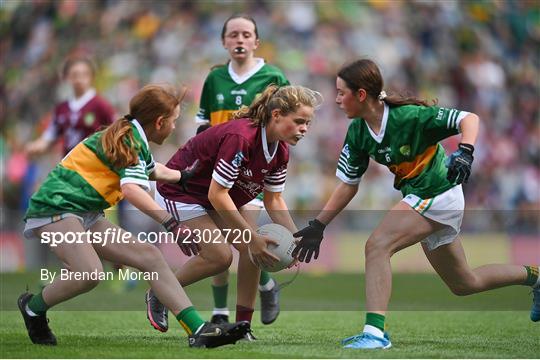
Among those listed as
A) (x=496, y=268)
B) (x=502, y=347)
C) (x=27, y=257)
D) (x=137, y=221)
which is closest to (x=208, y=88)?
(x=496, y=268)

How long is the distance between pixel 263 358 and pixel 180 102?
1.68 meters

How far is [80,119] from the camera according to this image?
34.2 ft

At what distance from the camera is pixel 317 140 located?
17.1 m

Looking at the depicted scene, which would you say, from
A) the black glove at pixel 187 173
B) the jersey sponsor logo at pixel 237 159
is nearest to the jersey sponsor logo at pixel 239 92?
the black glove at pixel 187 173

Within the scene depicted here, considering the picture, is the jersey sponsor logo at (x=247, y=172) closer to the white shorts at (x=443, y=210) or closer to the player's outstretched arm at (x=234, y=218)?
the player's outstretched arm at (x=234, y=218)

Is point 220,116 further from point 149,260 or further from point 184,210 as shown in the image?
point 149,260

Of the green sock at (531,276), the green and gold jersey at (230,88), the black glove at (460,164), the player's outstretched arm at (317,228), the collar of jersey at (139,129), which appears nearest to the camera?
the black glove at (460,164)

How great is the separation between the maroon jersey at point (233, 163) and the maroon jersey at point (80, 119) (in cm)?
305

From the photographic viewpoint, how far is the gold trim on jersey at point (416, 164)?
6941mm

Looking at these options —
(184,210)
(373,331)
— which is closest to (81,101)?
(184,210)

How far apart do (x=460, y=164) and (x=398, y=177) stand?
805 mm

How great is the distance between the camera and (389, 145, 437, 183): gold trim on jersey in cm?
694

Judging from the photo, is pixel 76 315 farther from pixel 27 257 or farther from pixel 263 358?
pixel 27 257

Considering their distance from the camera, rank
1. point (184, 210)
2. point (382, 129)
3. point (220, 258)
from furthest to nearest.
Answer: point (184, 210), point (220, 258), point (382, 129)
